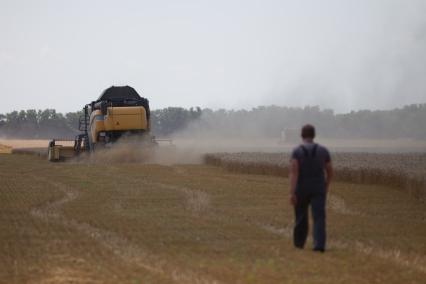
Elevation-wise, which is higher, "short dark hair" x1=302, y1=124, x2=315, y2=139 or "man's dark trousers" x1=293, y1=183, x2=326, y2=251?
"short dark hair" x1=302, y1=124, x2=315, y2=139

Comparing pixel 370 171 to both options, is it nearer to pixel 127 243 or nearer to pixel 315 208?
pixel 315 208

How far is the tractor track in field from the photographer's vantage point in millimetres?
10625

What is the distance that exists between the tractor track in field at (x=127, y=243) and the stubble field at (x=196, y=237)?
0.05 feet

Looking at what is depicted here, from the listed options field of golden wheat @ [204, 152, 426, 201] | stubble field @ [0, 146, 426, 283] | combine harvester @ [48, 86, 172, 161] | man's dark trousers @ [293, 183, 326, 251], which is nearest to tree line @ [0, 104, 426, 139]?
combine harvester @ [48, 86, 172, 161]

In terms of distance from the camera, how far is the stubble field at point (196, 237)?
35.7 ft

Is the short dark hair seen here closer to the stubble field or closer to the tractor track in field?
the stubble field

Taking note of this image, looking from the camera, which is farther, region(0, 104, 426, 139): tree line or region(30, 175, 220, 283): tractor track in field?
region(0, 104, 426, 139): tree line

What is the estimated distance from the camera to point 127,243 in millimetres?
13547

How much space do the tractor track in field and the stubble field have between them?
0.05 ft

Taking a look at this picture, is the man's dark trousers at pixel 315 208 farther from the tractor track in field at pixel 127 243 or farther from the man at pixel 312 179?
the tractor track in field at pixel 127 243

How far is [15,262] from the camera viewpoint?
11.8 meters

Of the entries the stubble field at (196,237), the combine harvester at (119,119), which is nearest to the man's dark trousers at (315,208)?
the stubble field at (196,237)

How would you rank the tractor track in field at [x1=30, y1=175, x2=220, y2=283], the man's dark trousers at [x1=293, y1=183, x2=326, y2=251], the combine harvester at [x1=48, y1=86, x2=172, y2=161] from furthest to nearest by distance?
the combine harvester at [x1=48, y1=86, x2=172, y2=161] < the man's dark trousers at [x1=293, y1=183, x2=326, y2=251] < the tractor track in field at [x1=30, y1=175, x2=220, y2=283]

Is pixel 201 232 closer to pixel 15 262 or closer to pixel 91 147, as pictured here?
pixel 15 262
